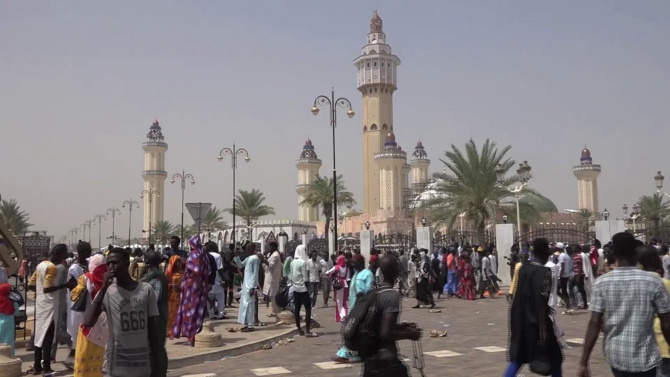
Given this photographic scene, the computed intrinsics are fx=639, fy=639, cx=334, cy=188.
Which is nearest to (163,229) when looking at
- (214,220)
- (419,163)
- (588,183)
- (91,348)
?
(214,220)

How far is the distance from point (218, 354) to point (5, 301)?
289 cm

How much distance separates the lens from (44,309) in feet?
25.2

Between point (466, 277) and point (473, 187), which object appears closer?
point (466, 277)

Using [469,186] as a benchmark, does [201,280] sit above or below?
below

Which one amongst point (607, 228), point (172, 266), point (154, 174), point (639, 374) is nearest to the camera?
point (639, 374)

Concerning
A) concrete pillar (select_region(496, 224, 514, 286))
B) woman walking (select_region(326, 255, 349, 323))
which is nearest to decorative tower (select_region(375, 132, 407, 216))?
concrete pillar (select_region(496, 224, 514, 286))

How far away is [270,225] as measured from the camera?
3012 inches

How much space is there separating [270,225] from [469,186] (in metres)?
49.6

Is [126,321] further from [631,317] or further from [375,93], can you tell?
[375,93]

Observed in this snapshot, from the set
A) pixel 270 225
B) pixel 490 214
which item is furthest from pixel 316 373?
pixel 270 225

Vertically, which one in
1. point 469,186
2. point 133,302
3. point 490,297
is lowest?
point 490,297

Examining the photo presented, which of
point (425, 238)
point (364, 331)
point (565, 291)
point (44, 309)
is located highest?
point (425, 238)

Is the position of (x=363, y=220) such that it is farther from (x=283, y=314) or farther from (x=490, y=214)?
(x=283, y=314)

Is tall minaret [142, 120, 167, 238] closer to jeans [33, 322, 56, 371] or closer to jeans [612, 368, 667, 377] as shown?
jeans [33, 322, 56, 371]
